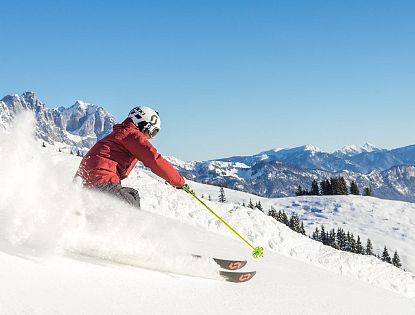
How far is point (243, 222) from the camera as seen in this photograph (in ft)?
Result: 66.1

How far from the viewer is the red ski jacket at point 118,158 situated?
679cm

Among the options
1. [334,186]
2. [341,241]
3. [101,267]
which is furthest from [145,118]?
[334,186]

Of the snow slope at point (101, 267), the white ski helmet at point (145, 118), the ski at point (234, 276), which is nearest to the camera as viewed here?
the snow slope at point (101, 267)

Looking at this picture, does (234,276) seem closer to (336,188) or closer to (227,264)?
(227,264)

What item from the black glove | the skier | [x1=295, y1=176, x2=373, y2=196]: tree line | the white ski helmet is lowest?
the black glove

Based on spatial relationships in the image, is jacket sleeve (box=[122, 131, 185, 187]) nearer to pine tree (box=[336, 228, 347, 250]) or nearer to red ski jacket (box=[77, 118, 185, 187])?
red ski jacket (box=[77, 118, 185, 187])

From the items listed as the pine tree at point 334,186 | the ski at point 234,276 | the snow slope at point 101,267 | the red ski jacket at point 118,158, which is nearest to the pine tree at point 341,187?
the pine tree at point 334,186

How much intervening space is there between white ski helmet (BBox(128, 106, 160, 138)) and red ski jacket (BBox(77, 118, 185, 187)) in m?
0.22

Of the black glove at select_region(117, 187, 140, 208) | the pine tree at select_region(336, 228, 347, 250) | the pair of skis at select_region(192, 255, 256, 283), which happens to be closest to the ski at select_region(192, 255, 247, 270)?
the pair of skis at select_region(192, 255, 256, 283)

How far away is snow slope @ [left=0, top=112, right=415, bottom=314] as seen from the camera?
14.5ft

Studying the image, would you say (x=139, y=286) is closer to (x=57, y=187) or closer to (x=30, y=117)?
(x=57, y=187)

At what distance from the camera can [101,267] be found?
554 cm

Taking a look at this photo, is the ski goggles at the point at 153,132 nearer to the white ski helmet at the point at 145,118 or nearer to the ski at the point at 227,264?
the white ski helmet at the point at 145,118

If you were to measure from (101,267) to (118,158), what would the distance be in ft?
6.46
